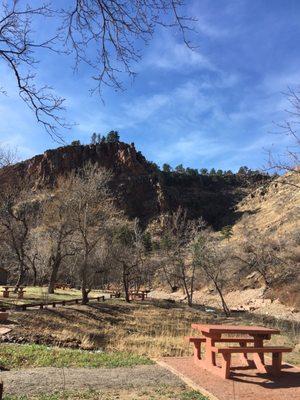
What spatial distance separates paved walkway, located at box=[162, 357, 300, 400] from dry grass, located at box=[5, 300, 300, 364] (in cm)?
236

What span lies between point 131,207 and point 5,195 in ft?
283

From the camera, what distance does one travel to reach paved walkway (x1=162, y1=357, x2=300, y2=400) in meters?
7.22

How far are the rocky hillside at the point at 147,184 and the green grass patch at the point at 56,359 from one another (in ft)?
319

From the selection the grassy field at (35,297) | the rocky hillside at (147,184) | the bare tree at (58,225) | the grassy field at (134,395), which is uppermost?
the rocky hillside at (147,184)

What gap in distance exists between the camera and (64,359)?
32.2 ft

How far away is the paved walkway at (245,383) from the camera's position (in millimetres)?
7219

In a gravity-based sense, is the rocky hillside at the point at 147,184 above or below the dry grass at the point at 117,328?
above

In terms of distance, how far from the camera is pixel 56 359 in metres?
9.78

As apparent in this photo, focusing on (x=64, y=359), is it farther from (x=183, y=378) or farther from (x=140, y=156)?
(x=140, y=156)

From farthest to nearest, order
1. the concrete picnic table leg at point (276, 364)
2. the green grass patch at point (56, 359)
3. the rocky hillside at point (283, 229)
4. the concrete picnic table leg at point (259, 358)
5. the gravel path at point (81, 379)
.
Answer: the rocky hillside at point (283, 229), the green grass patch at point (56, 359), the concrete picnic table leg at point (259, 358), the concrete picnic table leg at point (276, 364), the gravel path at point (81, 379)

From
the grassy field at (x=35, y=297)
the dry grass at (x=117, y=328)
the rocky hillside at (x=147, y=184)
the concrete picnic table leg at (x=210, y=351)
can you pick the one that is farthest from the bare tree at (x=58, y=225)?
the rocky hillside at (x=147, y=184)

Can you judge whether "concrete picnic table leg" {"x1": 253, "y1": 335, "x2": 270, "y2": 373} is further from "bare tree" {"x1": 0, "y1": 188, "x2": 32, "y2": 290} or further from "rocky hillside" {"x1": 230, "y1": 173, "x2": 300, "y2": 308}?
"bare tree" {"x1": 0, "y1": 188, "x2": 32, "y2": 290}

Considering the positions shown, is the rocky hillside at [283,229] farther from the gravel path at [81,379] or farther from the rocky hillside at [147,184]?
the rocky hillside at [147,184]

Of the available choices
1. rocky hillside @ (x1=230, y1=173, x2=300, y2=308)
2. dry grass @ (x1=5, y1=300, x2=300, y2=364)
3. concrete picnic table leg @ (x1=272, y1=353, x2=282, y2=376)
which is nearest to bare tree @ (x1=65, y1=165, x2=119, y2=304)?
dry grass @ (x1=5, y1=300, x2=300, y2=364)
